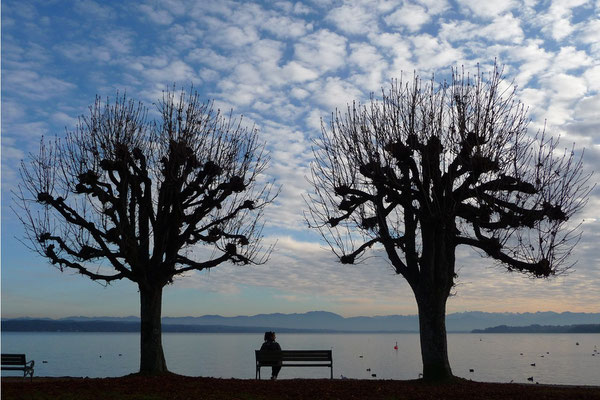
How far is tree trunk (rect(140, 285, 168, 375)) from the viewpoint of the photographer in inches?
800

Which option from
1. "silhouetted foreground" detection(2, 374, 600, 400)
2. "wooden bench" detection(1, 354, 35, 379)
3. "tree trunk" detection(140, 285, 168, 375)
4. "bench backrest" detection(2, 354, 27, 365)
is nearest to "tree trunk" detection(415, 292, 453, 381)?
"silhouetted foreground" detection(2, 374, 600, 400)

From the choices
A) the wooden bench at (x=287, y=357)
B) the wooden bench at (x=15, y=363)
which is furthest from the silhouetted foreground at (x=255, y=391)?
the wooden bench at (x=15, y=363)

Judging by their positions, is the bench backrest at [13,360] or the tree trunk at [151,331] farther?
the bench backrest at [13,360]

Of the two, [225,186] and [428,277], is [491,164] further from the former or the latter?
[225,186]

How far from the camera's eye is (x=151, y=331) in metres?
20.6

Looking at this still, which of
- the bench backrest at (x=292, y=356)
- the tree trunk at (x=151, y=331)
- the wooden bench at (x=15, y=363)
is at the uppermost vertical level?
the tree trunk at (x=151, y=331)

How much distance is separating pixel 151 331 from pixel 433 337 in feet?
33.3

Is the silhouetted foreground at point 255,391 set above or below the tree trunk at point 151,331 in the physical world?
below

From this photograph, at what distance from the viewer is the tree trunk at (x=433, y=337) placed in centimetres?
1834

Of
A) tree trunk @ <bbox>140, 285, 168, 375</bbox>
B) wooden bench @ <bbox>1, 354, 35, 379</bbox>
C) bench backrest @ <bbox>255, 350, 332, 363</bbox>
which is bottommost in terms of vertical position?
wooden bench @ <bbox>1, 354, 35, 379</bbox>

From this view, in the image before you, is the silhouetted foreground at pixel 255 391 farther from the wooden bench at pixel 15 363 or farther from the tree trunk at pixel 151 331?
the wooden bench at pixel 15 363

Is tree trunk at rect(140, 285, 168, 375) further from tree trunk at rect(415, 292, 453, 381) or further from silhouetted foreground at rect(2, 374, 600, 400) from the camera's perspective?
tree trunk at rect(415, 292, 453, 381)

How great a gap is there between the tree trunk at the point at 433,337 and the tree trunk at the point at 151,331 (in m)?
9.36

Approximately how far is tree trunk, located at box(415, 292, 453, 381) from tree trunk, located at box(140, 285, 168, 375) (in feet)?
30.7
